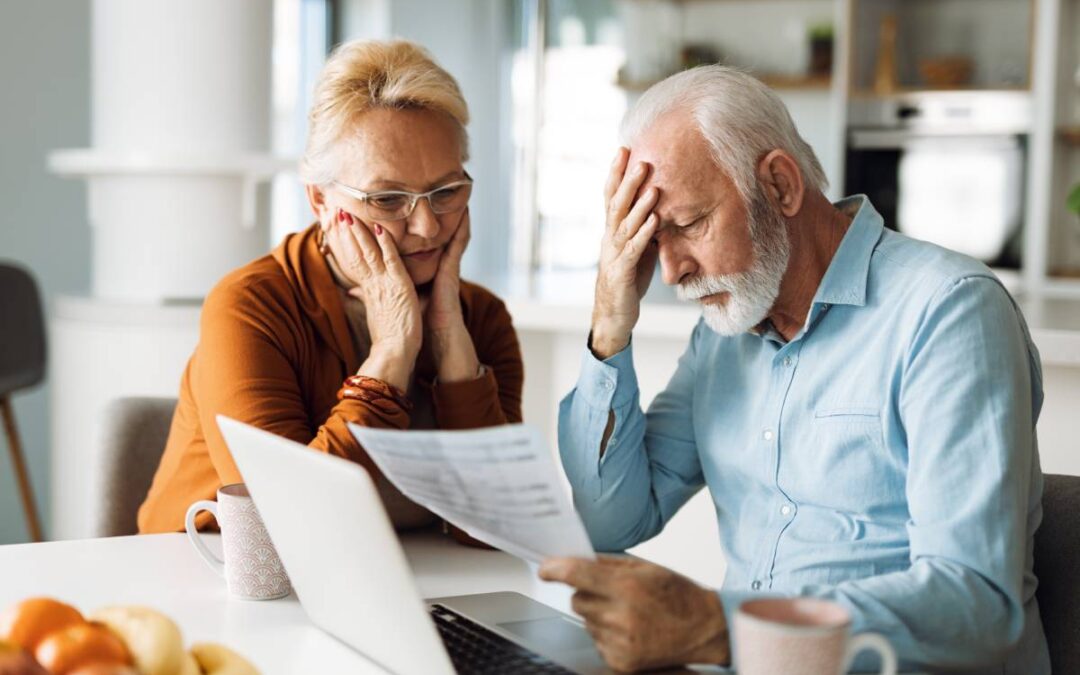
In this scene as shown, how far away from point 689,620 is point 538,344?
1783 mm

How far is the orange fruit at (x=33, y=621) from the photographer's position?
Answer: 0.85 meters

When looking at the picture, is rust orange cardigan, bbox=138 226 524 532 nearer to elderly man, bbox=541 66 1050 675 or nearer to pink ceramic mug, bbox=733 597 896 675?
elderly man, bbox=541 66 1050 675

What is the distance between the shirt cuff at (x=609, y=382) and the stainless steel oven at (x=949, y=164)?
3.79 meters

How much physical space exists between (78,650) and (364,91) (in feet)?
3.18

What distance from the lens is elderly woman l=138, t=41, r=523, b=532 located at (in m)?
1.54

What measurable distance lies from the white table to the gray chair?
2.01 meters

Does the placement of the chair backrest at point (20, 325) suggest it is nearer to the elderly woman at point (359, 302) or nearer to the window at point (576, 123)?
the elderly woman at point (359, 302)

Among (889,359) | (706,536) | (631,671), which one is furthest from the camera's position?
(706,536)

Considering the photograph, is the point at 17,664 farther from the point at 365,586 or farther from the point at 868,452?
the point at 868,452

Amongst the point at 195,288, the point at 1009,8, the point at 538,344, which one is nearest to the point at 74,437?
the point at 195,288

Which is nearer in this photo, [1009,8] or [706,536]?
[706,536]

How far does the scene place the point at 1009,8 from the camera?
17.3ft

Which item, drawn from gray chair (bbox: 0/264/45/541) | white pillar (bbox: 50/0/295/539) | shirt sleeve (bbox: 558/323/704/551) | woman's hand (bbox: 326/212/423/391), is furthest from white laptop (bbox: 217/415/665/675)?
gray chair (bbox: 0/264/45/541)

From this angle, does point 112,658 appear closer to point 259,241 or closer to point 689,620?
point 689,620
